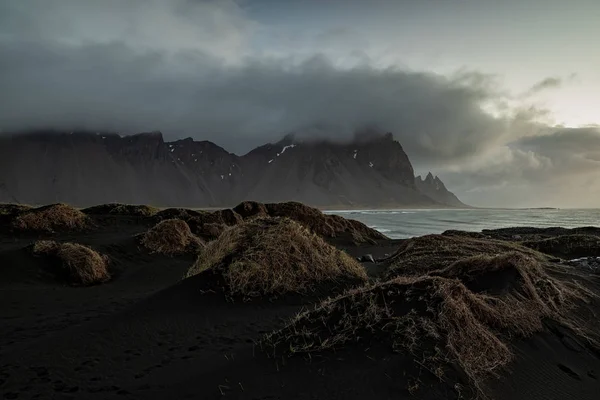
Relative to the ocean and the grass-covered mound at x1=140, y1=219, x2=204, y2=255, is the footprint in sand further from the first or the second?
the ocean

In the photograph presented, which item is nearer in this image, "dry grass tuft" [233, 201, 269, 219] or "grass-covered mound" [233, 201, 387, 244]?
"grass-covered mound" [233, 201, 387, 244]

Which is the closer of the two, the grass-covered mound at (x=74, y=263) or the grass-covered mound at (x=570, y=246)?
the grass-covered mound at (x=74, y=263)

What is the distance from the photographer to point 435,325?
5.88m

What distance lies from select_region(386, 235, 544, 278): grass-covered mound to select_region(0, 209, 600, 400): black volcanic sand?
13.3 feet

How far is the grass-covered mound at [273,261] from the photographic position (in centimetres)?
1068

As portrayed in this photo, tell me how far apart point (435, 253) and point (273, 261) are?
24.4 ft

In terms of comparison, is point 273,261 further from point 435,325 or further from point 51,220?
point 51,220

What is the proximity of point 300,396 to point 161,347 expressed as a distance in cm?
342

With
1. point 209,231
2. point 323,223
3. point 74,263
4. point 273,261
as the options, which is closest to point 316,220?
point 323,223

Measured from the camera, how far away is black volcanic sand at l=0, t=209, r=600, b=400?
5.26 meters

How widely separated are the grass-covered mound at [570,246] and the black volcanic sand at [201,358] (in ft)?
30.5

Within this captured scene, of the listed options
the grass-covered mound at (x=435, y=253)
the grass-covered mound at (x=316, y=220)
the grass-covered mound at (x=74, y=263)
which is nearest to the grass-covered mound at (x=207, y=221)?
the grass-covered mound at (x=316, y=220)

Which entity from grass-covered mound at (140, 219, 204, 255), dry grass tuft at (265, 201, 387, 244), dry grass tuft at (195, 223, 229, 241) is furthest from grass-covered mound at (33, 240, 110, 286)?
dry grass tuft at (265, 201, 387, 244)

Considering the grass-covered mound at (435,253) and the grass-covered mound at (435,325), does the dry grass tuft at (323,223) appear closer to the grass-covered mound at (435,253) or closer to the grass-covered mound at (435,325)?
the grass-covered mound at (435,253)
